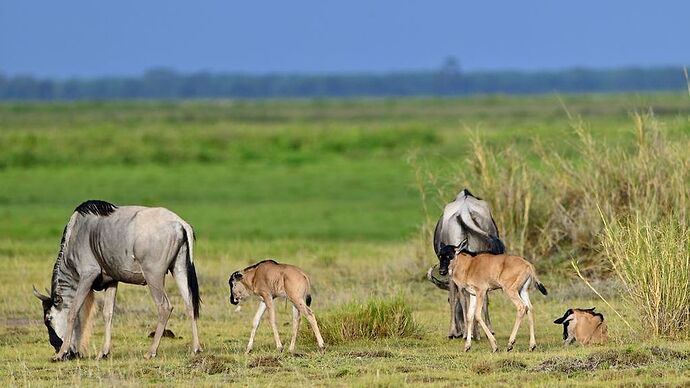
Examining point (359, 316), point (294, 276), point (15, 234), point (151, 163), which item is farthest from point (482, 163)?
point (151, 163)

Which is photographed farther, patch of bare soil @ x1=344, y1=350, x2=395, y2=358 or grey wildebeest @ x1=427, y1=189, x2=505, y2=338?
grey wildebeest @ x1=427, y1=189, x2=505, y2=338

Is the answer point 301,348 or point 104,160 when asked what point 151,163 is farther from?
point 301,348

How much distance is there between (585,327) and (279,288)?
273cm

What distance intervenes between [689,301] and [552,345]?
129cm

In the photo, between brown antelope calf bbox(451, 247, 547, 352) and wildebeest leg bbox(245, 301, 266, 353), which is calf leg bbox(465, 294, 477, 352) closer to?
brown antelope calf bbox(451, 247, 547, 352)

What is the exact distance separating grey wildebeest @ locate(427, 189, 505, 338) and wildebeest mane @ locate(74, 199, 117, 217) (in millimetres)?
3152

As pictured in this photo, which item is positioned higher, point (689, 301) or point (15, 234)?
point (689, 301)

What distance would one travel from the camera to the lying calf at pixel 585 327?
39.7 feet

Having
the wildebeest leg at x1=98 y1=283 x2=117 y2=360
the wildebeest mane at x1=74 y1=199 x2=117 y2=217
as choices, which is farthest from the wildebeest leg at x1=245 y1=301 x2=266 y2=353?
the wildebeest mane at x1=74 y1=199 x2=117 y2=217

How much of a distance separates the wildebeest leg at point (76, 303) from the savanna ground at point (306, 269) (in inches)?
8.9

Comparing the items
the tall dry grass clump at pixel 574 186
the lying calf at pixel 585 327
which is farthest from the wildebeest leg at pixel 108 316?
the tall dry grass clump at pixel 574 186

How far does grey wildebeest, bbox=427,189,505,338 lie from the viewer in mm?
13141

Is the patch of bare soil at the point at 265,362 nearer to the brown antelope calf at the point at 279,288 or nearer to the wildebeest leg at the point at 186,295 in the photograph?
the brown antelope calf at the point at 279,288

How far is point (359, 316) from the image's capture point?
13094 millimetres
